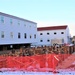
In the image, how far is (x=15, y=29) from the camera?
33062 mm

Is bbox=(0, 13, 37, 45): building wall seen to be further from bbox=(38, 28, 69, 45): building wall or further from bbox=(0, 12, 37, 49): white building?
bbox=(38, 28, 69, 45): building wall

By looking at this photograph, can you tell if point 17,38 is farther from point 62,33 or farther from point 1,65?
point 62,33

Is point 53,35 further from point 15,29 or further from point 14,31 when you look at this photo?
point 14,31

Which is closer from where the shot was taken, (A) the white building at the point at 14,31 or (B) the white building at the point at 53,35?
(A) the white building at the point at 14,31

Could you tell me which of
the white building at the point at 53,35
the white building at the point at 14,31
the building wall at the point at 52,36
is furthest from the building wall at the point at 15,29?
the building wall at the point at 52,36

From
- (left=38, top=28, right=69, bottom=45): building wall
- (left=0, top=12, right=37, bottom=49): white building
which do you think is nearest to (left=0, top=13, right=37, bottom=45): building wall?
(left=0, top=12, right=37, bottom=49): white building

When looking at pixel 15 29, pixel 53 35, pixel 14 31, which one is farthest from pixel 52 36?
pixel 14 31

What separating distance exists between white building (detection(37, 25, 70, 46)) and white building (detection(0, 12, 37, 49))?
17.6 metres

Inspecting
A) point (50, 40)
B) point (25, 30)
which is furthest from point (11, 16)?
point (50, 40)

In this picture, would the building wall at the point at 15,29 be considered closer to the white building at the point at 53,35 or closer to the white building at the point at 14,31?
the white building at the point at 14,31

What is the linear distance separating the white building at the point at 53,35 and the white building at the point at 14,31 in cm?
1758

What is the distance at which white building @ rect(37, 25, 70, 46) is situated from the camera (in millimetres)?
57250

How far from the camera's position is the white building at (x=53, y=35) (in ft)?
188

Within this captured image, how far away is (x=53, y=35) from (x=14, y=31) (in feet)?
90.8
